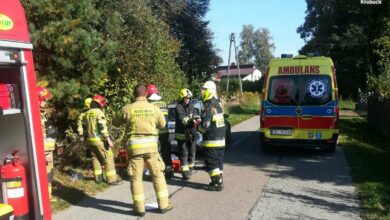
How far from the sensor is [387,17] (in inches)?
913

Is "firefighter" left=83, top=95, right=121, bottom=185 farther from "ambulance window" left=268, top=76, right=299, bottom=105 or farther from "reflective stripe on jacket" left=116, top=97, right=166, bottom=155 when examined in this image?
"ambulance window" left=268, top=76, right=299, bottom=105

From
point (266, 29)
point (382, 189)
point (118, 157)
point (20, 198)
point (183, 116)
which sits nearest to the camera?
point (20, 198)

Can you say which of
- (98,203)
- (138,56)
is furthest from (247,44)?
(98,203)

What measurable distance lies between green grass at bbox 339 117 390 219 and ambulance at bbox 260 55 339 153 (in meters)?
1.08

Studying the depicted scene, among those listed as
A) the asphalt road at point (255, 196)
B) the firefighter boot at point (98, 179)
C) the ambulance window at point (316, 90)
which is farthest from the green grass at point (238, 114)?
the firefighter boot at point (98, 179)

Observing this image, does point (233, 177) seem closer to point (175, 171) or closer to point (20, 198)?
point (175, 171)

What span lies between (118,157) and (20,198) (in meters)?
6.02

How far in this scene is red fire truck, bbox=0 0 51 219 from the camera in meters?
3.85

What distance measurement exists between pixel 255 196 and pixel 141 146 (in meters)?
2.30

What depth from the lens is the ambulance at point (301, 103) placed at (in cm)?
1169

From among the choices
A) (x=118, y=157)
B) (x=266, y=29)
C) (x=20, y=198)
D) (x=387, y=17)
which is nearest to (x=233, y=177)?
(x=118, y=157)

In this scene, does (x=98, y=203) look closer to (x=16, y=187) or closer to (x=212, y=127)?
(x=212, y=127)

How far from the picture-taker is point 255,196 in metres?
7.81

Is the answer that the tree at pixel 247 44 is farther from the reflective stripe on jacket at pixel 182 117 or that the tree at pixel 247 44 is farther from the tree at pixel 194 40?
the reflective stripe on jacket at pixel 182 117
